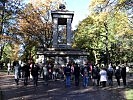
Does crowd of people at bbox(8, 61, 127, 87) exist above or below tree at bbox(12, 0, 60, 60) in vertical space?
below

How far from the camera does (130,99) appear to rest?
1933 cm

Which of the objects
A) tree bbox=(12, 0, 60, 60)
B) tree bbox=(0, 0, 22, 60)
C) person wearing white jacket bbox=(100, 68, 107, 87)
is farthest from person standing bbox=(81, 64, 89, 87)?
tree bbox=(12, 0, 60, 60)

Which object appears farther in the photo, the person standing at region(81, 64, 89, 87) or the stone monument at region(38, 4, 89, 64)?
the stone monument at region(38, 4, 89, 64)

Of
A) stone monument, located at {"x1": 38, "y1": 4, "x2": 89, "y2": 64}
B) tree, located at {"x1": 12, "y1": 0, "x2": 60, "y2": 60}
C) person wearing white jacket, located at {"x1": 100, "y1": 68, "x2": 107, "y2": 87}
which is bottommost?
person wearing white jacket, located at {"x1": 100, "y1": 68, "x2": 107, "y2": 87}

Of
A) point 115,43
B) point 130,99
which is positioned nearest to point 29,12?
point 115,43

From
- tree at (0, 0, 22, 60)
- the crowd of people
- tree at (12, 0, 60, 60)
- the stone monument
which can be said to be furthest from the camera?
tree at (12, 0, 60, 60)

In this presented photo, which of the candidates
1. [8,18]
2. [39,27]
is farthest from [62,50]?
[39,27]

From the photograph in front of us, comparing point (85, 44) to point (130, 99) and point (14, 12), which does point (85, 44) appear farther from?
point (130, 99)

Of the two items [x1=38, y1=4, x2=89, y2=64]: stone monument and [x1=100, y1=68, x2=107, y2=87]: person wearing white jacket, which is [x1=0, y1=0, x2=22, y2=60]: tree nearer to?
[x1=38, y1=4, x2=89, y2=64]: stone monument

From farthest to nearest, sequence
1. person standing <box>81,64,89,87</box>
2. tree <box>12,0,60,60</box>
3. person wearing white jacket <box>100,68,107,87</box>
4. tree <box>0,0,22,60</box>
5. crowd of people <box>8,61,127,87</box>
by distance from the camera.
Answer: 1. tree <box>12,0,60,60</box>
2. tree <box>0,0,22,60</box>
3. person wearing white jacket <box>100,68,107,87</box>
4. person standing <box>81,64,89,87</box>
5. crowd of people <box>8,61,127,87</box>

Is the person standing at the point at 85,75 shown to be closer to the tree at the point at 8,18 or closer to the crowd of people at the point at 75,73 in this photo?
the crowd of people at the point at 75,73

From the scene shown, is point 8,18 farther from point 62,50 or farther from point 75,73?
point 75,73

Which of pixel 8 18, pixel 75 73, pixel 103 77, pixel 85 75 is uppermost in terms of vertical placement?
pixel 8 18

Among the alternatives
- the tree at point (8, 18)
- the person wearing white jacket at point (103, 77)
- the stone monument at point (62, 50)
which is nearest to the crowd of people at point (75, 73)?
the person wearing white jacket at point (103, 77)
